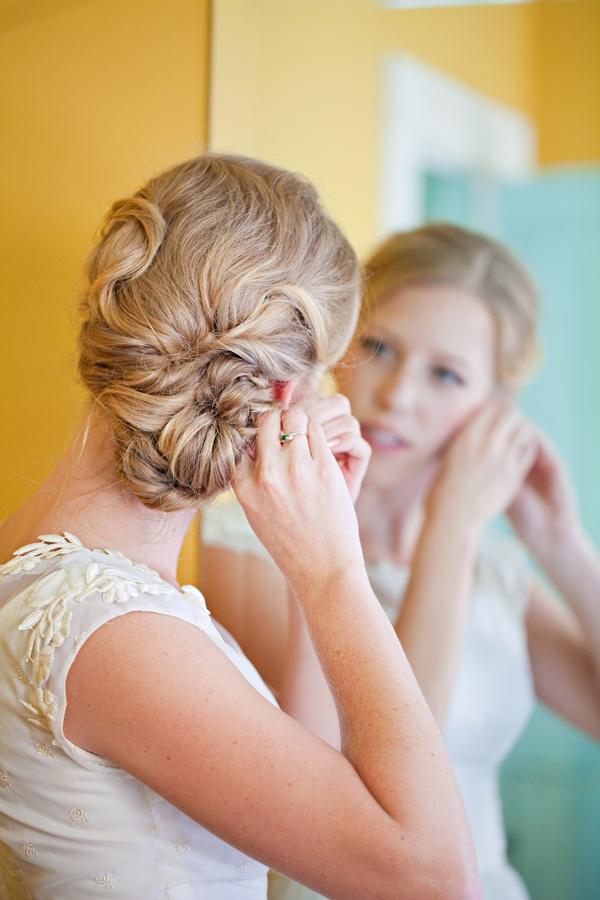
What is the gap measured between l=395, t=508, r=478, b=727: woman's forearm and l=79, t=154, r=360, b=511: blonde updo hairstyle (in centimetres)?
43

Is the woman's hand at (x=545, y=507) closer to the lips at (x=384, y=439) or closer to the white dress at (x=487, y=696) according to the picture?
Result: the white dress at (x=487, y=696)

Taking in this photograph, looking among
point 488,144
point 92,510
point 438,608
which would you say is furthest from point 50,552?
point 488,144

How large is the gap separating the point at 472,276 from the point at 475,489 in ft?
1.08

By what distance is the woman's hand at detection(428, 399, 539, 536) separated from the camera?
125cm

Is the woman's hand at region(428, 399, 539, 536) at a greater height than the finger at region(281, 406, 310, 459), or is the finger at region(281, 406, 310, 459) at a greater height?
the finger at region(281, 406, 310, 459)

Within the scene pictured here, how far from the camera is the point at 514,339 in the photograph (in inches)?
56.4

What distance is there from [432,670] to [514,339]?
57cm

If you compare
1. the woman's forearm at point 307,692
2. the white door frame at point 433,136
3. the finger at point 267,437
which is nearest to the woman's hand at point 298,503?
Result: the finger at point 267,437

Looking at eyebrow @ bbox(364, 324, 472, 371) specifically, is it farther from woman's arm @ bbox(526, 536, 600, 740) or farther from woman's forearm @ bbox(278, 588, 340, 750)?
woman's forearm @ bbox(278, 588, 340, 750)

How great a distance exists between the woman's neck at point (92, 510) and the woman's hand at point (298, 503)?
0.09 metres

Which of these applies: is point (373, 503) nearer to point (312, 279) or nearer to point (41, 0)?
point (312, 279)

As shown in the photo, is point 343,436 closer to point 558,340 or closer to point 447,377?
point 447,377

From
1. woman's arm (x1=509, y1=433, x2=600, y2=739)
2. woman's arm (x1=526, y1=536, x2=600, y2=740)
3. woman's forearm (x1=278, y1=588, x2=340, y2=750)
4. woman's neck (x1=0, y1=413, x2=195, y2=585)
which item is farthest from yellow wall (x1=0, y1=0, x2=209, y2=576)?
woman's arm (x1=526, y1=536, x2=600, y2=740)


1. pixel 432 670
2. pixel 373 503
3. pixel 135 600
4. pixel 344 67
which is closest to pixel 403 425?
pixel 373 503
